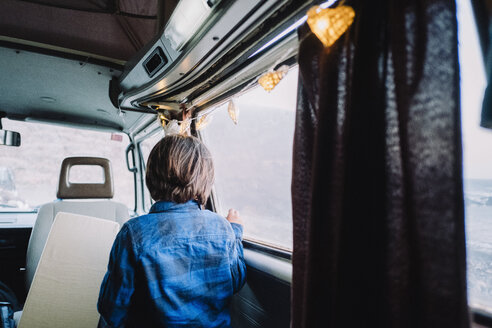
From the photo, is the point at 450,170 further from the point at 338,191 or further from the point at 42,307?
the point at 42,307

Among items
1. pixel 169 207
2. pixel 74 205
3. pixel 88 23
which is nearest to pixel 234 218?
pixel 169 207

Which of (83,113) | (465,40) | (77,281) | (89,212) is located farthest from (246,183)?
(83,113)

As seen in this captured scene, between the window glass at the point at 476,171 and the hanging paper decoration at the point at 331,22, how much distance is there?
0.35m

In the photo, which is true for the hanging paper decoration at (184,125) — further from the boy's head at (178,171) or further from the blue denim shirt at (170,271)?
the blue denim shirt at (170,271)

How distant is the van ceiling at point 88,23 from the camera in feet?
6.53

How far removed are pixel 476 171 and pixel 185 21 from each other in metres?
1.47

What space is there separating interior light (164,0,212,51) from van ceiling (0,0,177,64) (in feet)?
1.79

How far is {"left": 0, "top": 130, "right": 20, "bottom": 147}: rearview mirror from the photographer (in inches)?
121

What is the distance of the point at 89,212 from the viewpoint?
9.93ft

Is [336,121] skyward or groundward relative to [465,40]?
groundward

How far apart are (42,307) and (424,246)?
8.44 feet

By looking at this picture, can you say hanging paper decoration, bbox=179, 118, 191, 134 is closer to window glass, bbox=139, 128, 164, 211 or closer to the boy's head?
the boy's head

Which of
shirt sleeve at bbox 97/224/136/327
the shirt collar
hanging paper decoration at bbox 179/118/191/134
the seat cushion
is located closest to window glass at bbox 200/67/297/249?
hanging paper decoration at bbox 179/118/191/134

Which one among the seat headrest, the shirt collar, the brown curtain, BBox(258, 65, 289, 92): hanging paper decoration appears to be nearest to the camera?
A: the brown curtain
